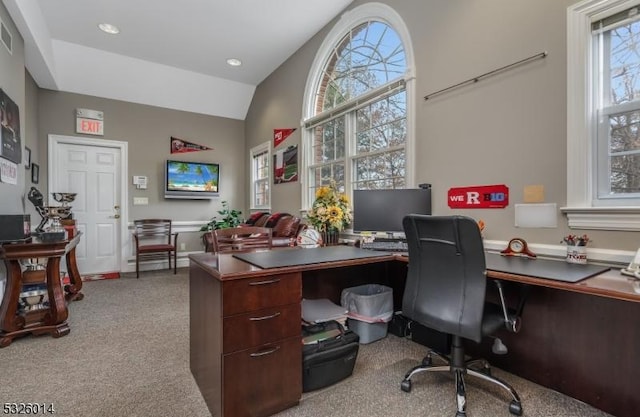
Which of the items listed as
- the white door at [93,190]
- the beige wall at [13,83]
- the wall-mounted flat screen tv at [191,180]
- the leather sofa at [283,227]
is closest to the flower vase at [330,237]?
the leather sofa at [283,227]

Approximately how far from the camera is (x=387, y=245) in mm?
2307

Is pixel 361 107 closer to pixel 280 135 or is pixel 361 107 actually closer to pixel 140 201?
pixel 280 135

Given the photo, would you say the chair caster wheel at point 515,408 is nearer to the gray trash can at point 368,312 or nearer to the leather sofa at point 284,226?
the gray trash can at point 368,312

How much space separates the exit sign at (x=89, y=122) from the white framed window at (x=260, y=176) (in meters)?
2.39

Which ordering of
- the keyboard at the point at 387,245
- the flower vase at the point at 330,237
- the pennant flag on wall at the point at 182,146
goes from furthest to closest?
1. the pennant flag on wall at the point at 182,146
2. the flower vase at the point at 330,237
3. the keyboard at the point at 387,245

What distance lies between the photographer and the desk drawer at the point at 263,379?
4.64 ft

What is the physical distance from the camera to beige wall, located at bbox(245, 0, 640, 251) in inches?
72.1

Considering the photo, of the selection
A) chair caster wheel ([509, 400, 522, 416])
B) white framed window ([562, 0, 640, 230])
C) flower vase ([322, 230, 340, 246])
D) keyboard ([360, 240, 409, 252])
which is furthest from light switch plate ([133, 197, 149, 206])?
white framed window ([562, 0, 640, 230])

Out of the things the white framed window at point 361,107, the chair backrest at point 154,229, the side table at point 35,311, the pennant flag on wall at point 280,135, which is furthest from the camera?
the chair backrest at point 154,229

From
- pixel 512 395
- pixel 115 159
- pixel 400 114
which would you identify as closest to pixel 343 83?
pixel 400 114

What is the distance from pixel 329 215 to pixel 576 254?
183cm

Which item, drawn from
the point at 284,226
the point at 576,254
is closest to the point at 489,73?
the point at 576,254

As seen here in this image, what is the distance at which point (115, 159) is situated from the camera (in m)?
5.02

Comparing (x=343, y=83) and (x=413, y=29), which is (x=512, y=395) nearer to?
(x=413, y=29)
